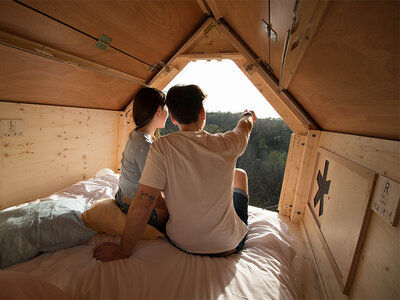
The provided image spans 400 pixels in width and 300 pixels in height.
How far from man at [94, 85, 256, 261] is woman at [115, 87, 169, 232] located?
0.19 meters

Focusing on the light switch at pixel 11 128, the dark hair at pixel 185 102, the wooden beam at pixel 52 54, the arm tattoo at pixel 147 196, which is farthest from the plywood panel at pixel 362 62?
the light switch at pixel 11 128

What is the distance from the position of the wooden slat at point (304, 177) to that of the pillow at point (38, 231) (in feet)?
6.16

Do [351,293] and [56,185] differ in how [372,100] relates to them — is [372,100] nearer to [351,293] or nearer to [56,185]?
[351,293]

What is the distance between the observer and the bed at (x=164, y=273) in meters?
0.71

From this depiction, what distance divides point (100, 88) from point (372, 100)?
2188 mm

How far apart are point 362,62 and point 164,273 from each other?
109 cm

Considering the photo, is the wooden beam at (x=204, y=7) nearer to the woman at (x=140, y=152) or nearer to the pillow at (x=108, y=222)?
the woman at (x=140, y=152)

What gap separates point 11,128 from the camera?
153 cm

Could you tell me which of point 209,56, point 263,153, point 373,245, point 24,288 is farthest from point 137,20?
point 263,153

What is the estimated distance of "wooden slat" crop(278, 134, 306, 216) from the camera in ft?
6.59

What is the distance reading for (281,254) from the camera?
109 cm

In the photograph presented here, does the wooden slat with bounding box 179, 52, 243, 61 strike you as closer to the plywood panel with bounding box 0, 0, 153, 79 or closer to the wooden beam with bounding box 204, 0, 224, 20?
the wooden beam with bounding box 204, 0, 224, 20

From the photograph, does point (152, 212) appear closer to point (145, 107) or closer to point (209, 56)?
point (145, 107)

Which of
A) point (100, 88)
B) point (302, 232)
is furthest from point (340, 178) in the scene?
point (100, 88)
